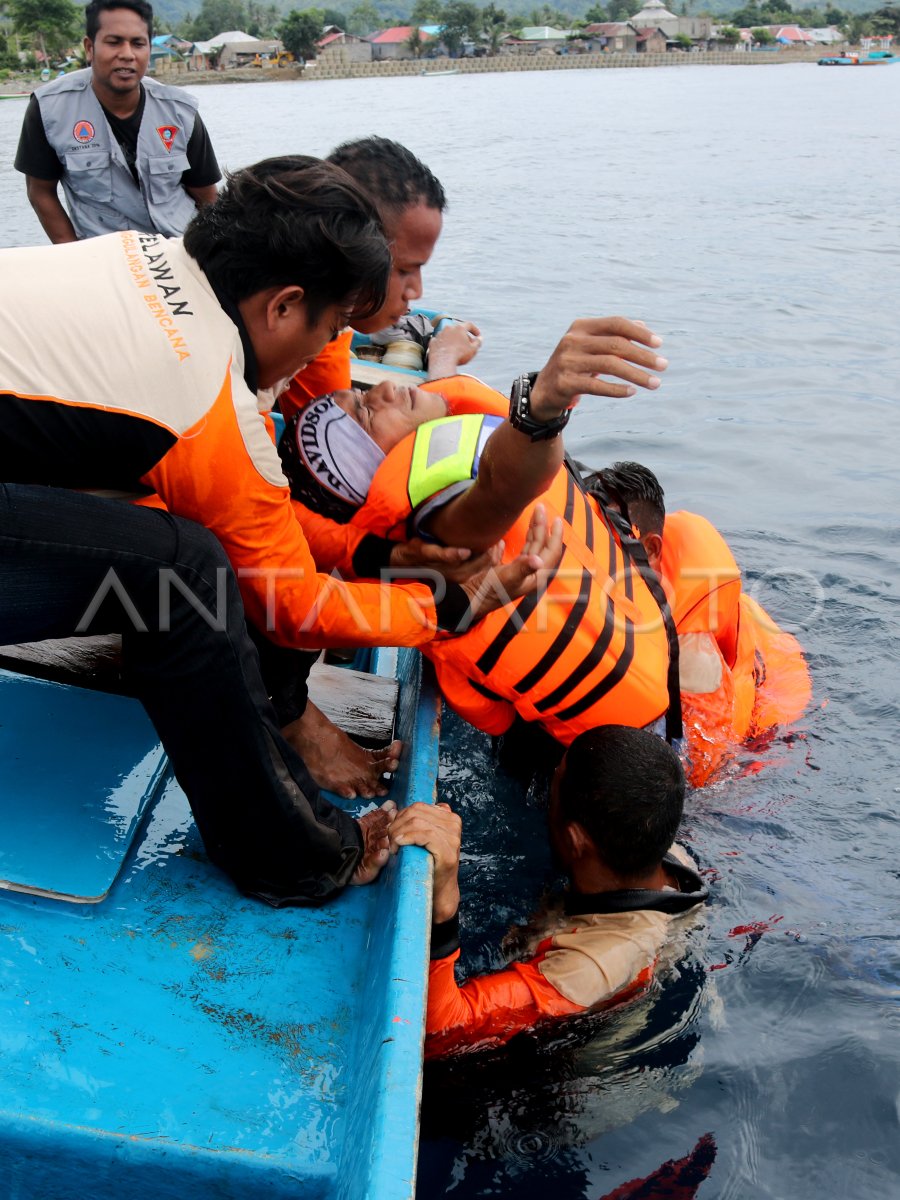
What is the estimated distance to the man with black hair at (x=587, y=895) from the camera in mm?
2381

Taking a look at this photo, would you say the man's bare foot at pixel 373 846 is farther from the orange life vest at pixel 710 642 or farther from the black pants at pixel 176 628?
the orange life vest at pixel 710 642

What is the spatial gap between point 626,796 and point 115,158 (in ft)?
12.9

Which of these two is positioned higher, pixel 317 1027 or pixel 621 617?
pixel 621 617

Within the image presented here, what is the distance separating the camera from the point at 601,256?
541 inches

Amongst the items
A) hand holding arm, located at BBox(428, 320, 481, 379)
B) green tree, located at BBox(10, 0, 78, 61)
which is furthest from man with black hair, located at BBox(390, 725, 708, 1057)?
green tree, located at BBox(10, 0, 78, 61)


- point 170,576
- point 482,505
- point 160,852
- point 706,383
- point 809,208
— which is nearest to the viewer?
point 170,576

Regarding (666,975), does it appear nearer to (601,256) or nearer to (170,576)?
(170,576)

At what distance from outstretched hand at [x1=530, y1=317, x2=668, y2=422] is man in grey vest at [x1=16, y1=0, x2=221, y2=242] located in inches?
135

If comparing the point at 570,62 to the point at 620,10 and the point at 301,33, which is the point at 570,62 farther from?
the point at 620,10

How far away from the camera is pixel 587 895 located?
276 centimetres

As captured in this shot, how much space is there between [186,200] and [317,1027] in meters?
4.42

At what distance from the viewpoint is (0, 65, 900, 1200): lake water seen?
257 centimetres

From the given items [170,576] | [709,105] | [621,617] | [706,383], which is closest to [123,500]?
[170,576]

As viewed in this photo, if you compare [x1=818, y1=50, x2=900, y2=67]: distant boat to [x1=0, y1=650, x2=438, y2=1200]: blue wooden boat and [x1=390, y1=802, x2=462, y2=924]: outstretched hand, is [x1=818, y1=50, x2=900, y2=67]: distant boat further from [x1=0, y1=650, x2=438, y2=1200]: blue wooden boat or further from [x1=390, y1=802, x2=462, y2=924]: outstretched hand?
[x1=0, y1=650, x2=438, y2=1200]: blue wooden boat
